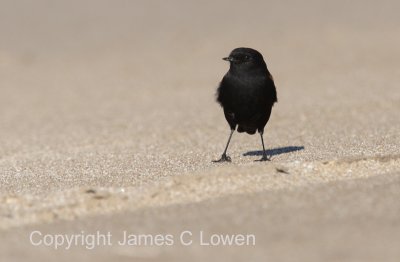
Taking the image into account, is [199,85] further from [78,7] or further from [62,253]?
[62,253]

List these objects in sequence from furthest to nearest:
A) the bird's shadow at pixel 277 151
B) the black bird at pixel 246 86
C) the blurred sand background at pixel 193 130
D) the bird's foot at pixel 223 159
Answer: the bird's shadow at pixel 277 151, the bird's foot at pixel 223 159, the black bird at pixel 246 86, the blurred sand background at pixel 193 130

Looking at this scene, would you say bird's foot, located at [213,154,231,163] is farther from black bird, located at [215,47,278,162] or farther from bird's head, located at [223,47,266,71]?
bird's head, located at [223,47,266,71]

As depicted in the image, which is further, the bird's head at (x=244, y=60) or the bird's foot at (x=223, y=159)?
the bird's foot at (x=223, y=159)

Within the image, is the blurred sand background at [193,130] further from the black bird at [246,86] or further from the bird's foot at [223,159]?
the black bird at [246,86]

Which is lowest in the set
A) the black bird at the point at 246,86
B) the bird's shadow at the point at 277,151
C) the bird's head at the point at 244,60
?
the bird's shadow at the point at 277,151

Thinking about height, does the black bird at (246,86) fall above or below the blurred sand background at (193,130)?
above

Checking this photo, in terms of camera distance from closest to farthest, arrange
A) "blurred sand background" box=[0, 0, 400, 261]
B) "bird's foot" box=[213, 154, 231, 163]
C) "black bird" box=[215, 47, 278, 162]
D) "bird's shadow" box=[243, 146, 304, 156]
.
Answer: "blurred sand background" box=[0, 0, 400, 261]
"black bird" box=[215, 47, 278, 162]
"bird's foot" box=[213, 154, 231, 163]
"bird's shadow" box=[243, 146, 304, 156]

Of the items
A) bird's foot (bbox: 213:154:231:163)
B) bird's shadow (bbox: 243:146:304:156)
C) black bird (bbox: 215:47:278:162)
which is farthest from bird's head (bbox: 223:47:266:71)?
bird's shadow (bbox: 243:146:304:156)

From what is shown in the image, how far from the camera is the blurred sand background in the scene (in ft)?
16.5

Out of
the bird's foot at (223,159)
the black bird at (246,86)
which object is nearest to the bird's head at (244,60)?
the black bird at (246,86)

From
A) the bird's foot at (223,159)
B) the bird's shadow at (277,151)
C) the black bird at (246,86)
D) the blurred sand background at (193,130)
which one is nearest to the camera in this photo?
the blurred sand background at (193,130)

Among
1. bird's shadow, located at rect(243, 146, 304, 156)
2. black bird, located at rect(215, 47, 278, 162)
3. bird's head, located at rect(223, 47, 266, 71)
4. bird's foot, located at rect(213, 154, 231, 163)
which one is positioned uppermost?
bird's head, located at rect(223, 47, 266, 71)

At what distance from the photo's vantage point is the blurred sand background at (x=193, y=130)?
16.5 feet

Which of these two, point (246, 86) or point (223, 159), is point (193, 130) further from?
point (246, 86)
